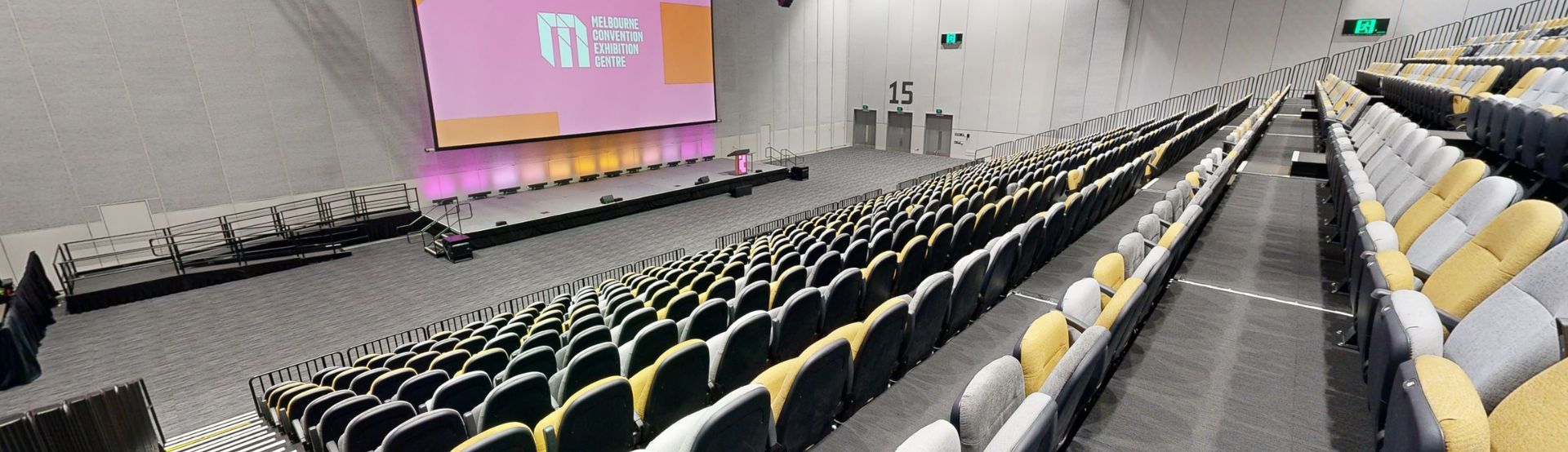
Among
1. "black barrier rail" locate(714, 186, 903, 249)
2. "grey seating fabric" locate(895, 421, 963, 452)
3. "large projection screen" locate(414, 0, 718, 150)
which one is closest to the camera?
"grey seating fabric" locate(895, 421, 963, 452)

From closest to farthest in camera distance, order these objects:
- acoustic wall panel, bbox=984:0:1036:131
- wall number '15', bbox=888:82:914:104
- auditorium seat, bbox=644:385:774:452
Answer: auditorium seat, bbox=644:385:774:452 → acoustic wall panel, bbox=984:0:1036:131 → wall number '15', bbox=888:82:914:104

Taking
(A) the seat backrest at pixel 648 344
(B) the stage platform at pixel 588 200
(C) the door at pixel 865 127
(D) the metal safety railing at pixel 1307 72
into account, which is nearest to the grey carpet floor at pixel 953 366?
(A) the seat backrest at pixel 648 344

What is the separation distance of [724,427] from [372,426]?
2289mm

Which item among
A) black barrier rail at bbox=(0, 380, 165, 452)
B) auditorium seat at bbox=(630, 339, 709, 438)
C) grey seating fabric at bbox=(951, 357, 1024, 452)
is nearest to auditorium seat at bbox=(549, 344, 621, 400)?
auditorium seat at bbox=(630, 339, 709, 438)

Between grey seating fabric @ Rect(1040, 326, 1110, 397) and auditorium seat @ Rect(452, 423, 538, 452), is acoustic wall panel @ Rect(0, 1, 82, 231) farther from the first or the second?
grey seating fabric @ Rect(1040, 326, 1110, 397)

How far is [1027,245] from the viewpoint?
158 inches

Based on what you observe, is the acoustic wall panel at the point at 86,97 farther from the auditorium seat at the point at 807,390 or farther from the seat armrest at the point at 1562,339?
the seat armrest at the point at 1562,339

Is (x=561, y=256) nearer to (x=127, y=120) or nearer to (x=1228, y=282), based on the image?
(x=127, y=120)

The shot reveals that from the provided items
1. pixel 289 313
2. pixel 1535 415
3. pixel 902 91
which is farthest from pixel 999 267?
pixel 902 91

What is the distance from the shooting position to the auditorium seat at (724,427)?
1.80 metres

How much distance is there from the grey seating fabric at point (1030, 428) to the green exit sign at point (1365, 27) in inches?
678

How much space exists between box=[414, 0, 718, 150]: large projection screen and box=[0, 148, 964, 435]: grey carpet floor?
3.01 meters

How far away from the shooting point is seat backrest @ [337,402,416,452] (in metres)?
2.95

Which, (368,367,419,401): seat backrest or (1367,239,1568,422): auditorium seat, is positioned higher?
(1367,239,1568,422): auditorium seat
